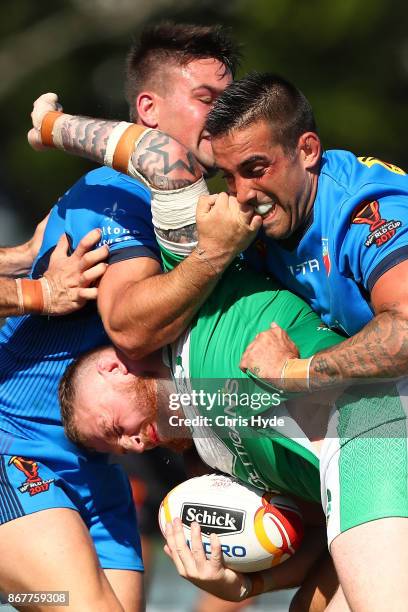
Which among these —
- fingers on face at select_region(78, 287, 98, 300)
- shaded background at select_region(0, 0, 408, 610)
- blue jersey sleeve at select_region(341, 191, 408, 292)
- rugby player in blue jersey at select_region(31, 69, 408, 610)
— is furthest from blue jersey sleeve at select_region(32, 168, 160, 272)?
shaded background at select_region(0, 0, 408, 610)

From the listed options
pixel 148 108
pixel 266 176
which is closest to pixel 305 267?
pixel 266 176

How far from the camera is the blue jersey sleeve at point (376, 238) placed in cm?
413

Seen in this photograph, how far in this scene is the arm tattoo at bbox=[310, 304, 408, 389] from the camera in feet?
13.2

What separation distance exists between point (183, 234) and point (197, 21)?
35.2 ft

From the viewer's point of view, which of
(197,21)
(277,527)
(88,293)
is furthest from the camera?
(197,21)

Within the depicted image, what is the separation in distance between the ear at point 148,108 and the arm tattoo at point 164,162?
3.05 ft

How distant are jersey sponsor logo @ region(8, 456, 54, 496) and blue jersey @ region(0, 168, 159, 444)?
0.11 meters

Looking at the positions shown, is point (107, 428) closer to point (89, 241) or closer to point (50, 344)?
point (50, 344)

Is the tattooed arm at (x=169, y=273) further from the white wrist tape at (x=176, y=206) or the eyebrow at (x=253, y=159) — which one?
the eyebrow at (x=253, y=159)

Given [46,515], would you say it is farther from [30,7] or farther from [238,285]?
[30,7]

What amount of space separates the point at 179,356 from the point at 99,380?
1.45ft

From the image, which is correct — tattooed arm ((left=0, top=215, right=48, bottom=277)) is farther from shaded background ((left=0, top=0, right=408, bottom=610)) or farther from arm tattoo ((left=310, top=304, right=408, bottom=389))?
shaded background ((left=0, top=0, right=408, bottom=610))

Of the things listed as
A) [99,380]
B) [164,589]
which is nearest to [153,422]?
[99,380]

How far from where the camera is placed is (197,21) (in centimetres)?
1470
